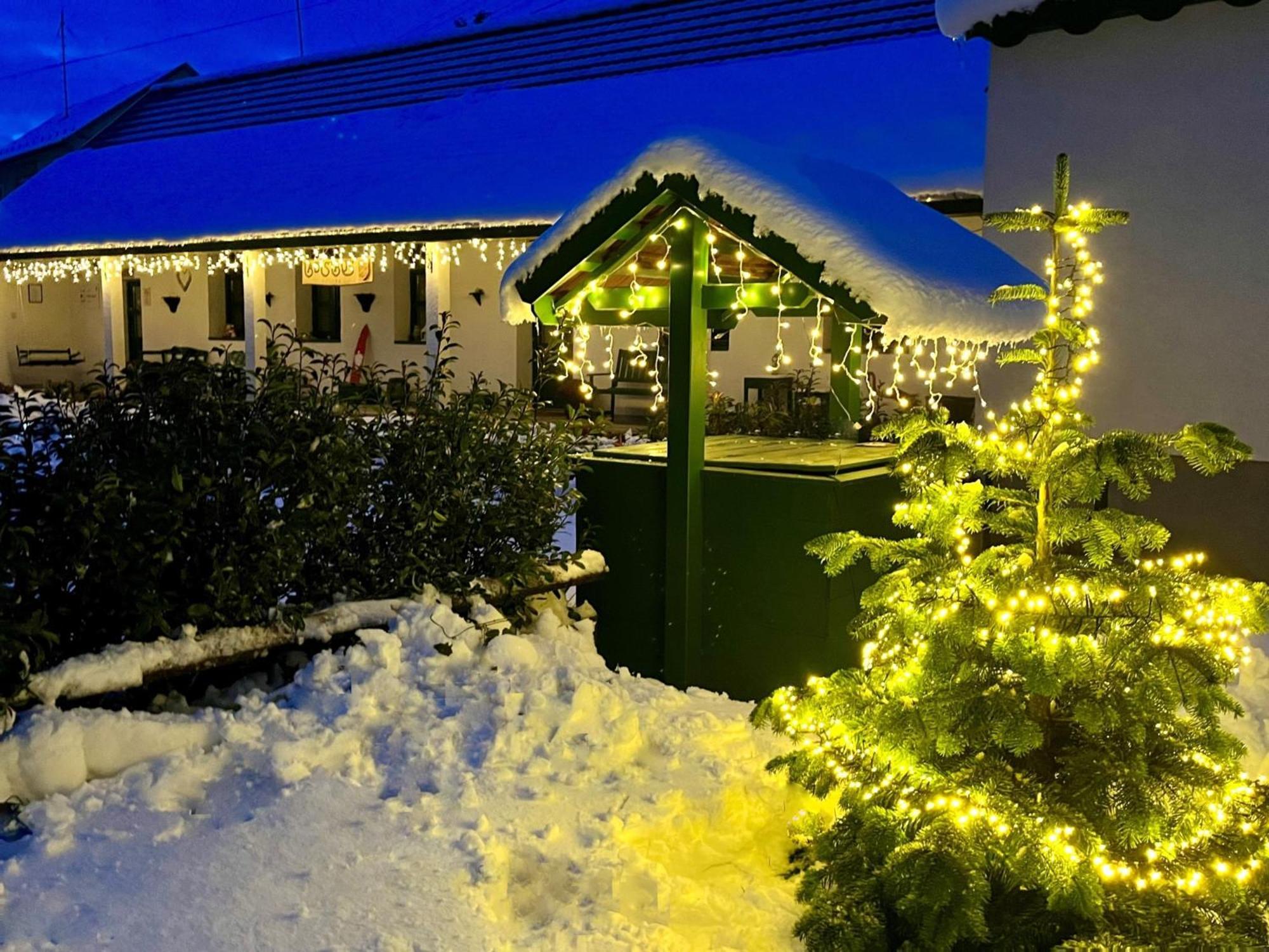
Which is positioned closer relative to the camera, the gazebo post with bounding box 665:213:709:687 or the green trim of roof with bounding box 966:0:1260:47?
the gazebo post with bounding box 665:213:709:687

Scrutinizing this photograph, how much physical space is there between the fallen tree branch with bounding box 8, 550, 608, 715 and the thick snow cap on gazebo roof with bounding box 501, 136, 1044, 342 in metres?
1.73

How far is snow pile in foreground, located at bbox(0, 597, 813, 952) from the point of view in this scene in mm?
3039

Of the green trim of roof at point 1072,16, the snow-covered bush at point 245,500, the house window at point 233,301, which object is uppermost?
the green trim of roof at point 1072,16

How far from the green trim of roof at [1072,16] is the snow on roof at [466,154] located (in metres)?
2.97

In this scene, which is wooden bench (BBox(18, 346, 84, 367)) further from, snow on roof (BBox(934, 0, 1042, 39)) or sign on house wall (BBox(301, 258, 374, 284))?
snow on roof (BBox(934, 0, 1042, 39))

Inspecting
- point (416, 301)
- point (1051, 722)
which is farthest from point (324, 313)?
point (1051, 722)

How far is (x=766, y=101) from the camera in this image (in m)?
12.1

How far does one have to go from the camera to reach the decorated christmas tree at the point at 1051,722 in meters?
2.94

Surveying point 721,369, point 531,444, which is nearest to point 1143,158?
point 531,444

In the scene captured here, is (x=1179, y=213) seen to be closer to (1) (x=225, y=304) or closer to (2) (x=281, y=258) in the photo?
(2) (x=281, y=258)

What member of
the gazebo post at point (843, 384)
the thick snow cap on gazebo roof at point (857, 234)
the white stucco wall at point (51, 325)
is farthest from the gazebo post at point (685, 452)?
the white stucco wall at point (51, 325)

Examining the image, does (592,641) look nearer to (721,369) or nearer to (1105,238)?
(1105,238)

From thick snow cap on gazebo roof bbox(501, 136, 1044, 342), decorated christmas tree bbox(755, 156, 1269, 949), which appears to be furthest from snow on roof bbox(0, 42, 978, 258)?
decorated christmas tree bbox(755, 156, 1269, 949)

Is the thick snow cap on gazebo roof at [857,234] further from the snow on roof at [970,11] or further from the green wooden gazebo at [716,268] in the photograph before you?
the snow on roof at [970,11]
